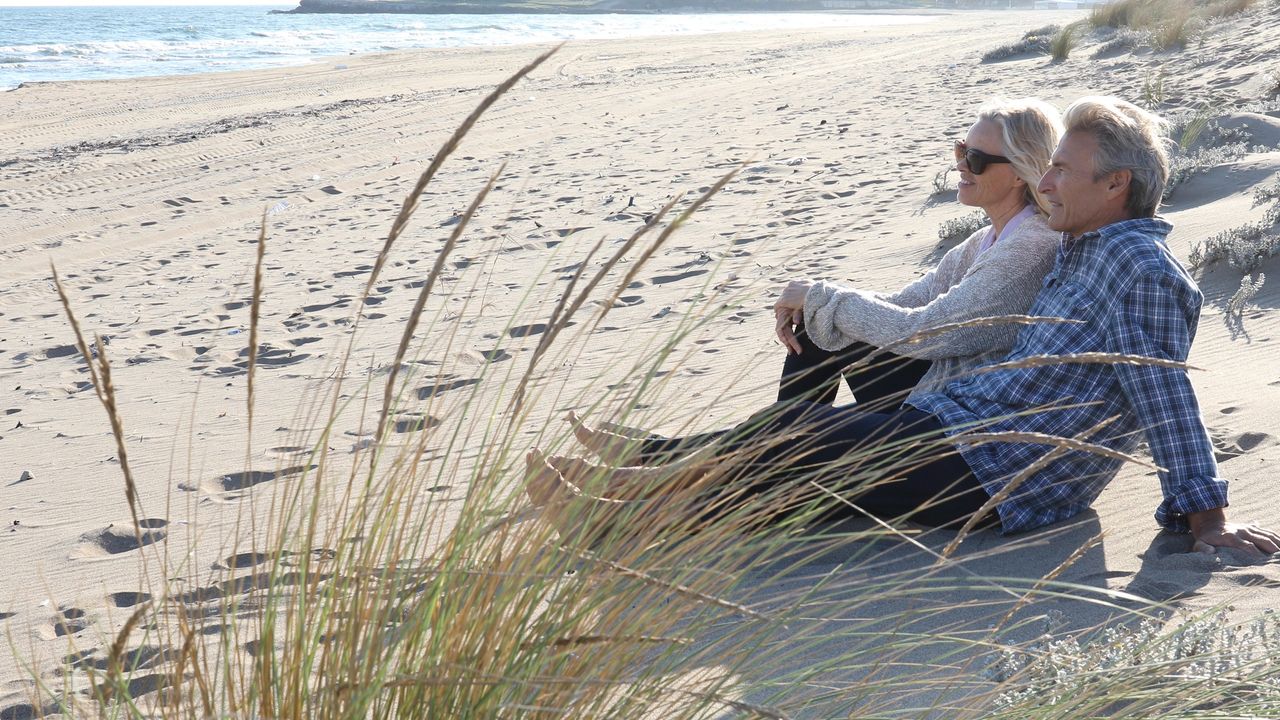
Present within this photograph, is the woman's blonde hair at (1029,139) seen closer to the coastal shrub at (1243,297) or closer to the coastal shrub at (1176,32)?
the coastal shrub at (1243,297)

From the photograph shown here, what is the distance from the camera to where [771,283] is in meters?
6.31

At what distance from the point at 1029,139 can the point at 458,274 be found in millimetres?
4719

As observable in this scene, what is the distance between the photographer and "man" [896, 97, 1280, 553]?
2660mm

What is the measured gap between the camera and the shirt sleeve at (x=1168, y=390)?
2631mm

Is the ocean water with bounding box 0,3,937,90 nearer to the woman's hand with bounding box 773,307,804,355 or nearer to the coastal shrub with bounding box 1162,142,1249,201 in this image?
the coastal shrub with bounding box 1162,142,1249,201

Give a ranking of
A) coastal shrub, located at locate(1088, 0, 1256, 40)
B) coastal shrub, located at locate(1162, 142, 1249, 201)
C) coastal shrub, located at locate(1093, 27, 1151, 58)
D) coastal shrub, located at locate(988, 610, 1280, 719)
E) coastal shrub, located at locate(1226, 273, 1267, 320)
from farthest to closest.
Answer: coastal shrub, located at locate(1093, 27, 1151, 58)
coastal shrub, located at locate(1088, 0, 1256, 40)
coastal shrub, located at locate(1162, 142, 1249, 201)
coastal shrub, located at locate(1226, 273, 1267, 320)
coastal shrub, located at locate(988, 610, 1280, 719)

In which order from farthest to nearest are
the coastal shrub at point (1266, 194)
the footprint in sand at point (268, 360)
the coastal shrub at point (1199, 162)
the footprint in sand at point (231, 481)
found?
the coastal shrub at point (1199, 162)
the coastal shrub at point (1266, 194)
the footprint in sand at point (268, 360)
the footprint in sand at point (231, 481)

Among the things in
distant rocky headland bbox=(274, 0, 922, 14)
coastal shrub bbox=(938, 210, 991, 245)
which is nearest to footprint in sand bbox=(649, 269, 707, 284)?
coastal shrub bbox=(938, 210, 991, 245)

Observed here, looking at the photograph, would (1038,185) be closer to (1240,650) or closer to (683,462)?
(1240,650)

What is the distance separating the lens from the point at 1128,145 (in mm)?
2727

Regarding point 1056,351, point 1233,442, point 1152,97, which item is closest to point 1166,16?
point 1152,97

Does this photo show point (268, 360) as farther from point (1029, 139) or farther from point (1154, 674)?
point (1154, 674)

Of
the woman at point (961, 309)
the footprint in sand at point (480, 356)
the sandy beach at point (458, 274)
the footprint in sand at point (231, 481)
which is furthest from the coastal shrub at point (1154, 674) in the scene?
the footprint in sand at point (480, 356)

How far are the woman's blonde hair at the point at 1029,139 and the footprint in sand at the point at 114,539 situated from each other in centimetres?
286
